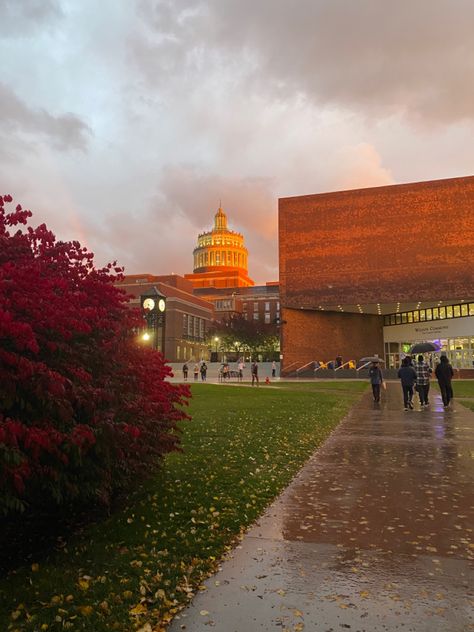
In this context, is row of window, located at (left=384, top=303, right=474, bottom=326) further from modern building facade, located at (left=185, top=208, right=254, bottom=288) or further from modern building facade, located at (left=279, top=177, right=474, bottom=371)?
modern building facade, located at (left=185, top=208, right=254, bottom=288)

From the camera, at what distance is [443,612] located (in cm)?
310

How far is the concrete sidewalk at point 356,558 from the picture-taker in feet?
10.00

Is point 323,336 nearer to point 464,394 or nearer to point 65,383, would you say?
point 464,394

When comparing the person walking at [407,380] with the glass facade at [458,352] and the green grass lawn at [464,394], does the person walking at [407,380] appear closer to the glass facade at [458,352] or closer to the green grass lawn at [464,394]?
the green grass lawn at [464,394]

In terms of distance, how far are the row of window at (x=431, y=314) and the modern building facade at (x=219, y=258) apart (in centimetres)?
10821

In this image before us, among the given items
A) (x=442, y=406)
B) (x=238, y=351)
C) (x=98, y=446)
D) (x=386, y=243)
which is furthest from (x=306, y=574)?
(x=238, y=351)

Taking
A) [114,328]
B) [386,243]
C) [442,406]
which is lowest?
[442,406]

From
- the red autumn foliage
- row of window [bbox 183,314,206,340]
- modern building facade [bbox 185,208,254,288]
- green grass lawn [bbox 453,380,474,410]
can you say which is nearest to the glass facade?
green grass lawn [bbox 453,380,474,410]

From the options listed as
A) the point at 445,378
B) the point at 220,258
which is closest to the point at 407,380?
the point at 445,378

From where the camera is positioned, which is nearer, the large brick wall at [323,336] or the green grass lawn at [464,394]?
the green grass lawn at [464,394]

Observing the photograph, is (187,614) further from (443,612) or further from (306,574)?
(443,612)

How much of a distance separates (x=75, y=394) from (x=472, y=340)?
5461cm

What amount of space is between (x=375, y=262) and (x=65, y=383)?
156 feet

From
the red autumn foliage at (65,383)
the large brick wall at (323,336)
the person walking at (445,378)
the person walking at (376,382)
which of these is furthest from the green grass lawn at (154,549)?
the large brick wall at (323,336)
